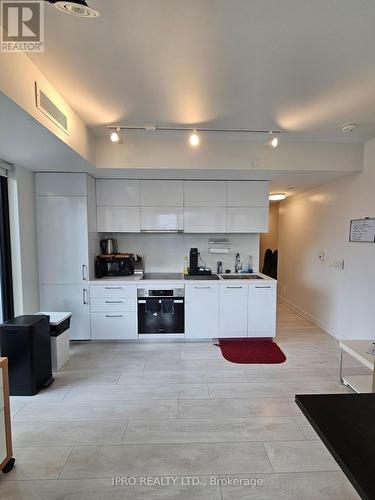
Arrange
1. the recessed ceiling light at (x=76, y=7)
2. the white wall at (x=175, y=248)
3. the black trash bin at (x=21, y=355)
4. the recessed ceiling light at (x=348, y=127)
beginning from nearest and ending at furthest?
the recessed ceiling light at (x=76, y=7) → the black trash bin at (x=21, y=355) → the recessed ceiling light at (x=348, y=127) → the white wall at (x=175, y=248)

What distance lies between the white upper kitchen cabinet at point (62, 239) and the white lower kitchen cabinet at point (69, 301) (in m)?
0.09

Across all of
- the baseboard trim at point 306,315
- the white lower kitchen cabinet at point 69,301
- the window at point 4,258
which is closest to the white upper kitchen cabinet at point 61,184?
the window at point 4,258

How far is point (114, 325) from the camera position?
346 centimetres

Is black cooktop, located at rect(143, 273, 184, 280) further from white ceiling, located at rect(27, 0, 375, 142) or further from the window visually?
white ceiling, located at rect(27, 0, 375, 142)

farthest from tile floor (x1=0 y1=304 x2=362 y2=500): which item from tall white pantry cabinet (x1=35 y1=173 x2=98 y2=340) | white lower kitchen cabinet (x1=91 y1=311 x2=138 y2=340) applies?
tall white pantry cabinet (x1=35 y1=173 x2=98 y2=340)

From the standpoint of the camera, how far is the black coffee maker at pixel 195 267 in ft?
12.7

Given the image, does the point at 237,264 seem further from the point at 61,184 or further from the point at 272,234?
the point at 272,234

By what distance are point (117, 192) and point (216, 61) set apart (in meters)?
2.31

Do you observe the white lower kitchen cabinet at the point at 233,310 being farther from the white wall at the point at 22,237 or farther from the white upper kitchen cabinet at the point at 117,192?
the white wall at the point at 22,237

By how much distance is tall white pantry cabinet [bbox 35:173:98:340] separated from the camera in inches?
130

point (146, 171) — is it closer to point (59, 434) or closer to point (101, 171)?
point (101, 171)

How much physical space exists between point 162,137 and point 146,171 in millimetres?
461

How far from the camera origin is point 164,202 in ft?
12.0

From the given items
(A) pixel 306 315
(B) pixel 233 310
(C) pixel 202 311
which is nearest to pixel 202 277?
(C) pixel 202 311
